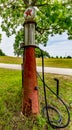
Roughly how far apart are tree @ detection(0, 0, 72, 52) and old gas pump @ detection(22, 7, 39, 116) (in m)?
0.82

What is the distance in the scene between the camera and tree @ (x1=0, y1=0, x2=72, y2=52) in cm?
796

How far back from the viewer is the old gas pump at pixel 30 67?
720cm

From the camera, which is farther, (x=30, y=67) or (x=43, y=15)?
(x=43, y=15)

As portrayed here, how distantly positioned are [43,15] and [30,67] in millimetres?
2429

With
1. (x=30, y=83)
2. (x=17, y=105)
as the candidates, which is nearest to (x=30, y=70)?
(x=30, y=83)

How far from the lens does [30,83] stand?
285 inches

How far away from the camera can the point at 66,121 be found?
25.0 feet

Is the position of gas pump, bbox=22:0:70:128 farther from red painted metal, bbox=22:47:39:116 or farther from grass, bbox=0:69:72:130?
grass, bbox=0:69:72:130

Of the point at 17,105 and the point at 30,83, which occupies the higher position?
the point at 30,83

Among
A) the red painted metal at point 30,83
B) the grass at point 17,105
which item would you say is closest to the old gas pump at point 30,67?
the red painted metal at point 30,83

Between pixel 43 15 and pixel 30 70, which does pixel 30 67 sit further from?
pixel 43 15

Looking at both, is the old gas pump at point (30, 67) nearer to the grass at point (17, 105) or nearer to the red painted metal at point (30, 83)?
the red painted metal at point (30, 83)

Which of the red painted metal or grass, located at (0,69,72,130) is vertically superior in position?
the red painted metal

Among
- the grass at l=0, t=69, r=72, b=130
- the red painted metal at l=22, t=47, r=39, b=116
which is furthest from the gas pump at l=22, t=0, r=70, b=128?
the grass at l=0, t=69, r=72, b=130
